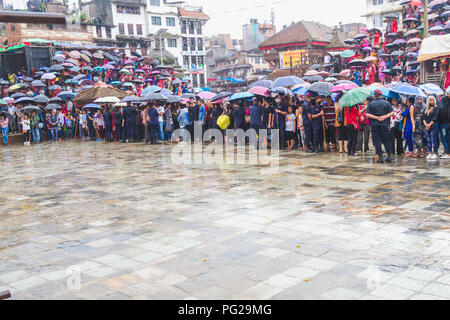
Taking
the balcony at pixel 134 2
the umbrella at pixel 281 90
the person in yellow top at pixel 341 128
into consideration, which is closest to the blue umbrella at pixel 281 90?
the umbrella at pixel 281 90

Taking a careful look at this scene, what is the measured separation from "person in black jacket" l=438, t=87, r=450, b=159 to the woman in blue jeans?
0.12 meters

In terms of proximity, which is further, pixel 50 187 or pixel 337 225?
pixel 50 187

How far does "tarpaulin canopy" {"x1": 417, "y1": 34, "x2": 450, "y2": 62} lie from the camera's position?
14.6 metres

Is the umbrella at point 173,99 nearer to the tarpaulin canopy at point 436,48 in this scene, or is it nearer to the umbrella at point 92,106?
the umbrella at point 92,106

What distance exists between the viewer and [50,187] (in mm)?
9922

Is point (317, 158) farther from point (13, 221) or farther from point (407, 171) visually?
point (13, 221)

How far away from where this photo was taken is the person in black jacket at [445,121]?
33.3ft

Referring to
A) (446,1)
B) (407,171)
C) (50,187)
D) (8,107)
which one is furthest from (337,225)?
(446,1)

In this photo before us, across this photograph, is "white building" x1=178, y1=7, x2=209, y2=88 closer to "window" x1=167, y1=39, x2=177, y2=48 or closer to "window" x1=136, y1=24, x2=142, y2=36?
"window" x1=167, y1=39, x2=177, y2=48

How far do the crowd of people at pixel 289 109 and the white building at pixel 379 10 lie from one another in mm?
28677

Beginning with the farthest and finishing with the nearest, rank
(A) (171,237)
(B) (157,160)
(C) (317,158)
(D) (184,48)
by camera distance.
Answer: (D) (184,48)
(B) (157,160)
(C) (317,158)
(A) (171,237)
